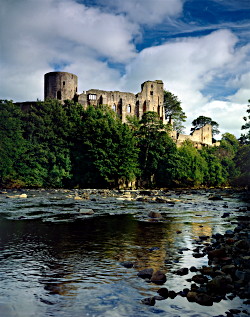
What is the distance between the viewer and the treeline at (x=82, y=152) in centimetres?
4644

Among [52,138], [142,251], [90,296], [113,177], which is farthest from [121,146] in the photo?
[90,296]

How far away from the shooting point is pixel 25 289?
6379mm

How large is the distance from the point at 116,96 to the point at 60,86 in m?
12.4

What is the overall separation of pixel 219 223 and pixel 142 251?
647 cm

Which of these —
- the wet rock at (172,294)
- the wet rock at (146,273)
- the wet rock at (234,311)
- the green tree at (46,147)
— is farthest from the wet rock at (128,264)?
the green tree at (46,147)

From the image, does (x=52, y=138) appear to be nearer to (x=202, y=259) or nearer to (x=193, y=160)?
(x=193, y=160)

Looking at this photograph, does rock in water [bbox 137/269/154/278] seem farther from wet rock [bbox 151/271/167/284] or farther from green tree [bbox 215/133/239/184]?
green tree [bbox 215/133/239/184]

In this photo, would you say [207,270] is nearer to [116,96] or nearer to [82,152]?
[82,152]

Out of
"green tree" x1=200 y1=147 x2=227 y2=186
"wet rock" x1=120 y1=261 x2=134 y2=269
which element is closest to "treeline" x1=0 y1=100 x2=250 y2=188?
"green tree" x1=200 y1=147 x2=227 y2=186

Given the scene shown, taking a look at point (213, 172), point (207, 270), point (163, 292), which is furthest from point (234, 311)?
point (213, 172)

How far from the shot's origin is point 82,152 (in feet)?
173

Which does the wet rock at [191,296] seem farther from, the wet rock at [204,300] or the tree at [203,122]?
the tree at [203,122]

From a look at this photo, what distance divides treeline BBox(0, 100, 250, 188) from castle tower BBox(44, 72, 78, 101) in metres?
11.5

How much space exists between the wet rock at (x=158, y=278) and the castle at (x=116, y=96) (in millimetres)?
64026
